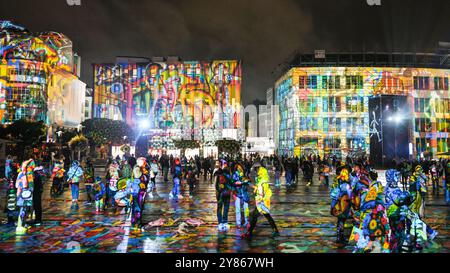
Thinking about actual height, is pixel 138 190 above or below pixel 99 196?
above

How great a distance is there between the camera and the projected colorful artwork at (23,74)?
188 ft

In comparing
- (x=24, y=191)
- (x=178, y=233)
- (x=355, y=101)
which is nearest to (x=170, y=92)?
(x=355, y=101)

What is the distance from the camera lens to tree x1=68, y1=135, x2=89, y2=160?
44.1 metres

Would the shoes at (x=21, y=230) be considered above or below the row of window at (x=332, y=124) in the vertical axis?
below

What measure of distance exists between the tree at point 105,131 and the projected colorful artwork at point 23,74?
15.0 metres

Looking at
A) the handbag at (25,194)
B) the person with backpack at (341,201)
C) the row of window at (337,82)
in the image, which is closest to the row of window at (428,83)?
the row of window at (337,82)

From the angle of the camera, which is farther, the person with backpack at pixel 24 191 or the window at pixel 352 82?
the window at pixel 352 82

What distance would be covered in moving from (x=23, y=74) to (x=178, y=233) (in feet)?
205

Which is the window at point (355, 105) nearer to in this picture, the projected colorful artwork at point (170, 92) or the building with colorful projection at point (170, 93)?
the building with colorful projection at point (170, 93)

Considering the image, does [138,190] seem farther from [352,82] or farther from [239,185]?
[352,82]

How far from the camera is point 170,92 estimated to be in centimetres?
6694

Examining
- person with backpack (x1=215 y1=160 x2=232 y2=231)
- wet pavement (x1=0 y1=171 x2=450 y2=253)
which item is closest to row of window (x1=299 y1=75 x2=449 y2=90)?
wet pavement (x1=0 y1=171 x2=450 y2=253)
